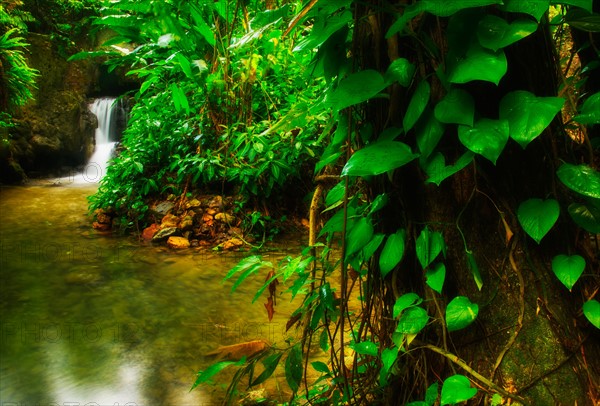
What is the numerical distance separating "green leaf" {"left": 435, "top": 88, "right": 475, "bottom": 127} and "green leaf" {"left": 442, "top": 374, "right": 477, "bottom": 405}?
1.79ft

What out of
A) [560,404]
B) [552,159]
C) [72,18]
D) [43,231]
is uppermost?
[72,18]

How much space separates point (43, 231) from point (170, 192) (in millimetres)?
1423

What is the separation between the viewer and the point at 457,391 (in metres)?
0.85

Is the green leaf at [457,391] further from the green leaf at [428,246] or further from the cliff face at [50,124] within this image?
the cliff face at [50,124]

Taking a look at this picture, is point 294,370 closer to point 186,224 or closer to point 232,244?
point 232,244

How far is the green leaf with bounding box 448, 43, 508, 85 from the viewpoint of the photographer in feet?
2.54

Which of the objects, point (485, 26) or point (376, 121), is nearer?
point (485, 26)

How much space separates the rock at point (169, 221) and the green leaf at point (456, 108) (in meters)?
3.77

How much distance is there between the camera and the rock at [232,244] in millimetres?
4066

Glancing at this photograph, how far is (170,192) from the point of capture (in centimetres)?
471

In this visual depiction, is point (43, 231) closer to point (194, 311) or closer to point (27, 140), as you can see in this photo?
point (194, 311)

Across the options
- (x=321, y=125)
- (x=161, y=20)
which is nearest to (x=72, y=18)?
(x=321, y=125)

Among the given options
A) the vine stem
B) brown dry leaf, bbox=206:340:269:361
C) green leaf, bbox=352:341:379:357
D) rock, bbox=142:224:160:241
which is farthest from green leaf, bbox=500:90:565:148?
rock, bbox=142:224:160:241

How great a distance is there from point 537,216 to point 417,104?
1.17ft
